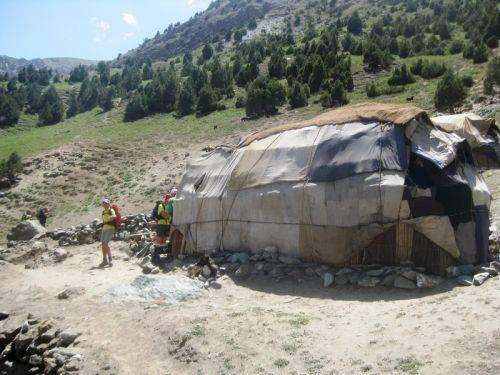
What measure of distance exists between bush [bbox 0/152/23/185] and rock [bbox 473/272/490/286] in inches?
960

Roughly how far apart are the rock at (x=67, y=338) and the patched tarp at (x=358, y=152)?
5290 mm

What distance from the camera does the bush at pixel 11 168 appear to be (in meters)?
26.5

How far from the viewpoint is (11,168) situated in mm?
26953

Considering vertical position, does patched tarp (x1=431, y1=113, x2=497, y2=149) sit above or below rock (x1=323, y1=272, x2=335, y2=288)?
above

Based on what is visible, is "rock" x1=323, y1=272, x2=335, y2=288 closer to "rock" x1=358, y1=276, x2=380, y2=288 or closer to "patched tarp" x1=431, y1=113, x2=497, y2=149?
"rock" x1=358, y1=276, x2=380, y2=288

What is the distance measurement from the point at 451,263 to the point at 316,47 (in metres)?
40.7

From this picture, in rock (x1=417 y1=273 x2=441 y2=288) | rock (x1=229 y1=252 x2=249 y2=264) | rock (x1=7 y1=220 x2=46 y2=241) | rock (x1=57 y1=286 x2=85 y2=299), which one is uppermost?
rock (x1=417 y1=273 x2=441 y2=288)

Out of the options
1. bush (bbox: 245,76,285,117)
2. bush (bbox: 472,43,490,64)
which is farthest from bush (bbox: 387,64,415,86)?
bush (bbox: 245,76,285,117)

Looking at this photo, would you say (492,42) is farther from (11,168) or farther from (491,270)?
(491,270)

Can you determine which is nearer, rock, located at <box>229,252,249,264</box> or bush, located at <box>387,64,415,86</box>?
rock, located at <box>229,252,249,264</box>

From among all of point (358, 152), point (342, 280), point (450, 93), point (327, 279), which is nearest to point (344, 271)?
Answer: point (342, 280)

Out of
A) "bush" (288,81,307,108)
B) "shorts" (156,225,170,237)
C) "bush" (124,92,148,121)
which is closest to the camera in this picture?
"shorts" (156,225,170,237)

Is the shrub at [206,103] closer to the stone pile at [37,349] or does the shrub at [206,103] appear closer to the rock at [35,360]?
the stone pile at [37,349]

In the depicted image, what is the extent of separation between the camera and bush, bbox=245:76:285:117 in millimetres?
32906
